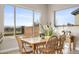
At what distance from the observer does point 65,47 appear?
1763mm

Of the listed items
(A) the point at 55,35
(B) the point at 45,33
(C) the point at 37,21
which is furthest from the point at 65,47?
(C) the point at 37,21

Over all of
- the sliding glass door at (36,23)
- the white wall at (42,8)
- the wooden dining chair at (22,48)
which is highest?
the white wall at (42,8)

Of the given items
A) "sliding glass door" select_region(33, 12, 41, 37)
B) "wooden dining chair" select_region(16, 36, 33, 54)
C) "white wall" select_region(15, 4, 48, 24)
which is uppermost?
"white wall" select_region(15, 4, 48, 24)

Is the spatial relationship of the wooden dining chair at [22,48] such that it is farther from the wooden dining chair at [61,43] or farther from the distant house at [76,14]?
the distant house at [76,14]

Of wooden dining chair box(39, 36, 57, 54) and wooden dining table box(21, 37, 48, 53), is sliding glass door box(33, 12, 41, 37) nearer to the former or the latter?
wooden dining table box(21, 37, 48, 53)

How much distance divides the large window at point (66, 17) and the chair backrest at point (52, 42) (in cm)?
24

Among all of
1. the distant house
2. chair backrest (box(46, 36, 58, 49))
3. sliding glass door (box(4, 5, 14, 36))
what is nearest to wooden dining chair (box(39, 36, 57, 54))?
chair backrest (box(46, 36, 58, 49))

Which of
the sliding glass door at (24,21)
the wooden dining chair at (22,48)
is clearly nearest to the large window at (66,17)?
the sliding glass door at (24,21)

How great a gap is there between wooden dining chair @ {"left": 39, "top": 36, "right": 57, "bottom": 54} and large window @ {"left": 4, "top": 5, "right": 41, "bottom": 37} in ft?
0.76

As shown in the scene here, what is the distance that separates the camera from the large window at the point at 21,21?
1717 millimetres

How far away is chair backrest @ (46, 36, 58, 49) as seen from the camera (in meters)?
1.76

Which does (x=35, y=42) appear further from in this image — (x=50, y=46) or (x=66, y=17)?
(x=66, y=17)
